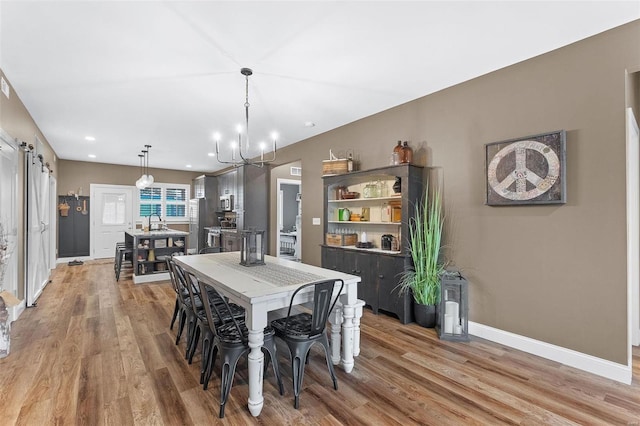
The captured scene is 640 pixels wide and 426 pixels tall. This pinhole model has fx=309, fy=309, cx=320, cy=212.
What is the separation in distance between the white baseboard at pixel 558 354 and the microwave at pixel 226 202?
593cm

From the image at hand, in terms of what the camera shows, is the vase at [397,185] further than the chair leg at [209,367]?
Yes

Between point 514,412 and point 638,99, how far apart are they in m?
3.01

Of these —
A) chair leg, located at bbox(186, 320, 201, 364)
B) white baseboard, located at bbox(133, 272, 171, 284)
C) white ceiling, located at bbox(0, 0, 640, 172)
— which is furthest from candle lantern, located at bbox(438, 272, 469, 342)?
white baseboard, located at bbox(133, 272, 171, 284)

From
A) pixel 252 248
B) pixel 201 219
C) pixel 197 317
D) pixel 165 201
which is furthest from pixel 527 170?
pixel 165 201

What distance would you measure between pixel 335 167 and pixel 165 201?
682 cm

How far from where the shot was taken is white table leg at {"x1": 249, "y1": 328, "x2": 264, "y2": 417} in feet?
6.27

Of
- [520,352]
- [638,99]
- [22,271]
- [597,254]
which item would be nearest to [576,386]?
[520,352]

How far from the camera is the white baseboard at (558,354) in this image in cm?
233

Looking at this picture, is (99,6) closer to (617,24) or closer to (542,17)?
(542,17)

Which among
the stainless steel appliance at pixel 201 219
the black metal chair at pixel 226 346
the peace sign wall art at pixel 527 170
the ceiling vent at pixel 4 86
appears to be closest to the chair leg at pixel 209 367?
the black metal chair at pixel 226 346

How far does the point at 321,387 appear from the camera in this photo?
7.32ft

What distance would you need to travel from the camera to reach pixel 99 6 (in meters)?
2.07

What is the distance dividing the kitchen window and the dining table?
6736 mm

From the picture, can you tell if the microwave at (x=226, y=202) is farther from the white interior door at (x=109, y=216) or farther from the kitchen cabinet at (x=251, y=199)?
the white interior door at (x=109, y=216)
